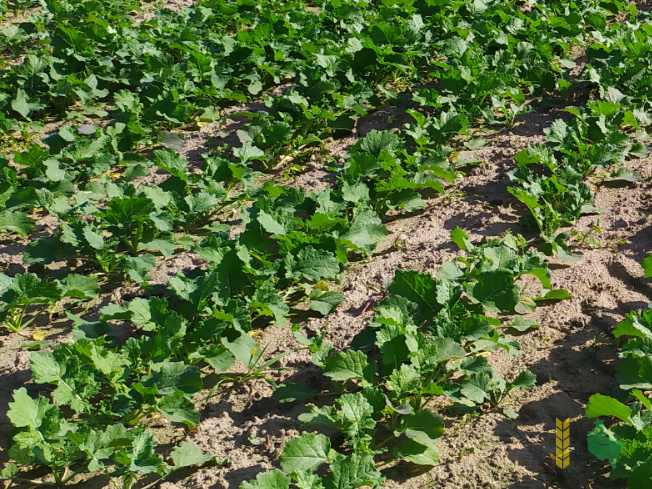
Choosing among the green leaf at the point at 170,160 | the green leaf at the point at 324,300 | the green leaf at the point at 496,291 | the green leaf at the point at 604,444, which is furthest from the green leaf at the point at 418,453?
the green leaf at the point at 170,160

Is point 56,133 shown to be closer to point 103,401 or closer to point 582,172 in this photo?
point 103,401

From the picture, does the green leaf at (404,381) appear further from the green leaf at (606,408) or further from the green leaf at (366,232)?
the green leaf at (366,232)

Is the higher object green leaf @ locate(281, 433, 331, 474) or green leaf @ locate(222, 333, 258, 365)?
green leaf @ locate(281, 433, 331, 474)

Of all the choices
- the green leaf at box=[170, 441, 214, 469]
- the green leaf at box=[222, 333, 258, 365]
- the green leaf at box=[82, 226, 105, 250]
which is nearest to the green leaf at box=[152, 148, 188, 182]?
the green leaf at box=[82, 226, 105, 250]

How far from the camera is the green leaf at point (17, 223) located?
5.10 m

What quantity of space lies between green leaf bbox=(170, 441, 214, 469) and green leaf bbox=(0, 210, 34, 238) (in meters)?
2.53

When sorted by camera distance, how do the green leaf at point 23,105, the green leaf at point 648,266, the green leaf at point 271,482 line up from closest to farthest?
the green leaf at point 271,482, the green leaf at point 648,266, the green leaf at point 23,105

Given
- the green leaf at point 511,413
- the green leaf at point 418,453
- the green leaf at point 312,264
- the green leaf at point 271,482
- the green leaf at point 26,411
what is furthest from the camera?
the green leaf at point 312,264

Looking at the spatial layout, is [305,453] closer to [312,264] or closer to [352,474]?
[352,474]

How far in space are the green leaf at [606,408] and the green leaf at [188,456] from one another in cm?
174

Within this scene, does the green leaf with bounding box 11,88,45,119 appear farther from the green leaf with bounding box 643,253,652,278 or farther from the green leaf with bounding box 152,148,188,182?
the green leaf with bounding box 643,253,652,278

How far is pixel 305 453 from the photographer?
3.12 meters

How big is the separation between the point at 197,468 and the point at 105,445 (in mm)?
443

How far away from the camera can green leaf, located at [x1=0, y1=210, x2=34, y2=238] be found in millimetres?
5098
